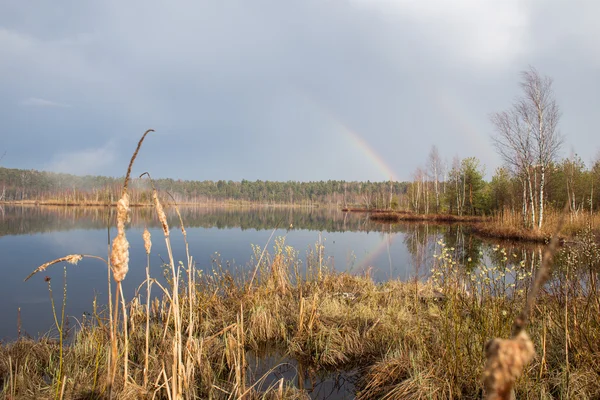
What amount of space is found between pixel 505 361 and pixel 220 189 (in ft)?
510

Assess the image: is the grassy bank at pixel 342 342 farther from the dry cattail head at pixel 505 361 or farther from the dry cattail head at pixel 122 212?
the dry cattail head at pixel 505 361

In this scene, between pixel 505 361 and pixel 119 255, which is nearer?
pixel 505 361

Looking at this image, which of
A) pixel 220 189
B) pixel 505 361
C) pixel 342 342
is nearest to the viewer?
pixel 505 361

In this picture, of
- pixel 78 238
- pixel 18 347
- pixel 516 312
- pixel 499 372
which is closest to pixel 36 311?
pixel 18 347

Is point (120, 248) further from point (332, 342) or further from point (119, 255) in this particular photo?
point (332, 342)

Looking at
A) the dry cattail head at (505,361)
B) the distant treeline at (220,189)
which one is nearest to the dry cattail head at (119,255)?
the dry cattail head at (505,361)

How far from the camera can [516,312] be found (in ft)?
10.6

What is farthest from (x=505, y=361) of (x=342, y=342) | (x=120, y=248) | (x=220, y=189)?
(x=220, y=189)

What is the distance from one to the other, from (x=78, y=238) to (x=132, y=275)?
12.6 metres

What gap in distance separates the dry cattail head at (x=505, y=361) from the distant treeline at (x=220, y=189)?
109693 mm

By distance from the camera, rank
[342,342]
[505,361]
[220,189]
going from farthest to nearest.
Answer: [220,189] < [342,342] < [505,361]

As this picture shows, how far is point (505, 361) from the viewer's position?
428mm

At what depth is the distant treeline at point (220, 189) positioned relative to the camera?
11481 cm

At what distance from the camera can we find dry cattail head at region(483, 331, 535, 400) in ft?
1.37
